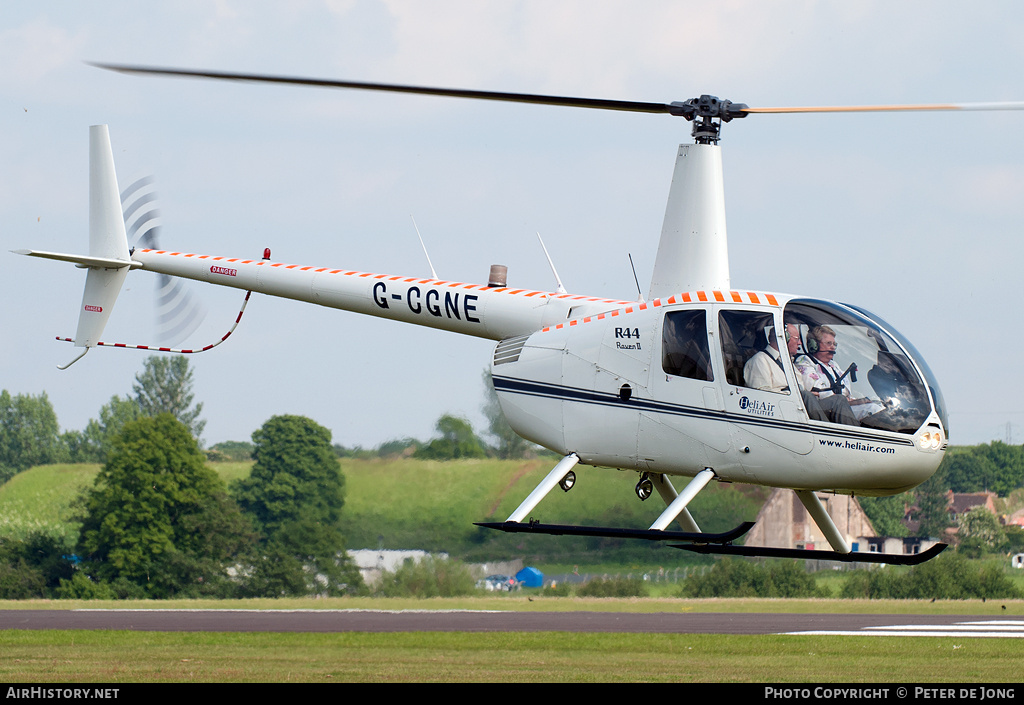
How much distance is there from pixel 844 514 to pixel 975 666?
1532 centimetres

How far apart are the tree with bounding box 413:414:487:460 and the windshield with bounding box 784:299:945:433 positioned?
802 inches

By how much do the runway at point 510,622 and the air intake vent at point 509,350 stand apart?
20.4 meters

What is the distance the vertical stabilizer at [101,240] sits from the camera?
1716cm

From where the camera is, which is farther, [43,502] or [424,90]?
[43,502]

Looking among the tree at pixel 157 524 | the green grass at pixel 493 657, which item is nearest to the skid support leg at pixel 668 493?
the green grass at pixel 493 657

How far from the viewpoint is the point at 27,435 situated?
59125mm

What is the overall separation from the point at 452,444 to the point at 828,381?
21.1 metres

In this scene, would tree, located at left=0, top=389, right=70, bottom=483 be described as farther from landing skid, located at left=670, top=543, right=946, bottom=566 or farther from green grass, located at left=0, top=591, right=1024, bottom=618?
landing skid, located at left=670, top=543, right=946, bottom=566

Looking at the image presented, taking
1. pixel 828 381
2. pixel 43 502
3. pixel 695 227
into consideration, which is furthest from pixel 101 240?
pixel 43 502

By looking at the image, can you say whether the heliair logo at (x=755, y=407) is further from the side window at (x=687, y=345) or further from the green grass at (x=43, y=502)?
the green grass at (x=43, y=502)

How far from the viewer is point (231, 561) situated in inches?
1655

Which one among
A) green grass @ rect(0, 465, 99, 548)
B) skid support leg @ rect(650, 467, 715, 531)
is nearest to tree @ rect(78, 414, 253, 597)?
green grass @ rect(0, 465, 99, 548)

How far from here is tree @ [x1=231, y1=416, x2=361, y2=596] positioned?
3559 cm

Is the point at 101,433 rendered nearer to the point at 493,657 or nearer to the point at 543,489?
the point at 493,657
